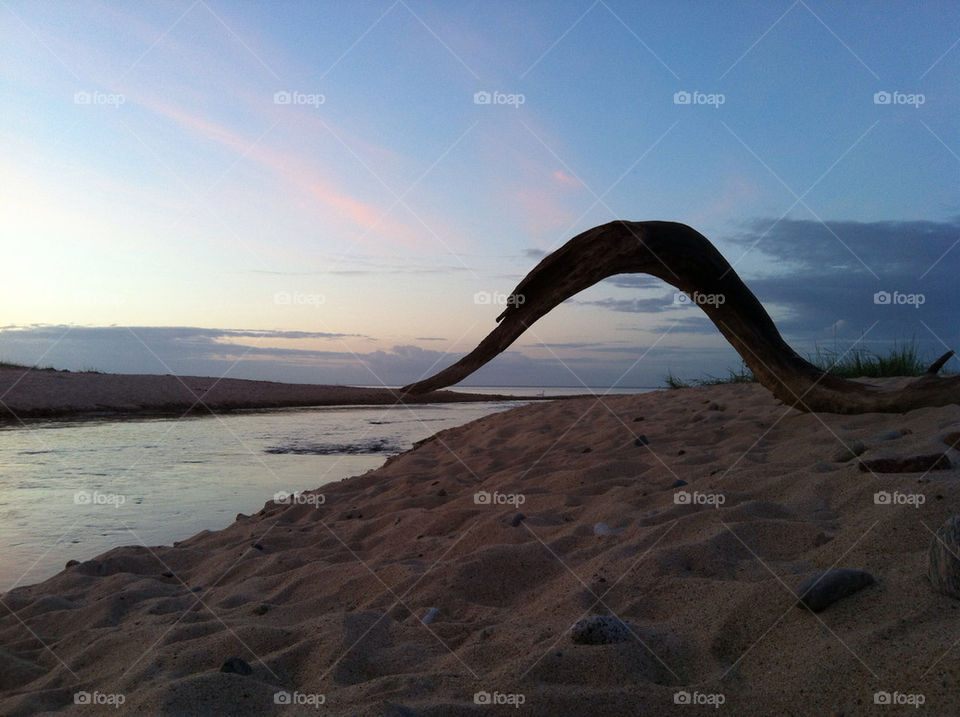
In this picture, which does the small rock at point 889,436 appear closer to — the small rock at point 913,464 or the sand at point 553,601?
the sand at point 553,601

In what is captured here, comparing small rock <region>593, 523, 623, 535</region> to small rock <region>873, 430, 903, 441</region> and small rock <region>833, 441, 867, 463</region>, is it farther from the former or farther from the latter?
small rock <region>873, 430, 903, 441</region>

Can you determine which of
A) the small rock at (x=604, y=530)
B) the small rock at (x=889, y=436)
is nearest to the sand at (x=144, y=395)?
the small rock at (x=604, y=530)

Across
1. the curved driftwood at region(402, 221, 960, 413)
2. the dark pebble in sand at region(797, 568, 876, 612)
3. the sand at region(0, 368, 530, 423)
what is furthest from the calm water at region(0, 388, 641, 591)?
the dark pebble in sand at region(797, 568, 876, 612)

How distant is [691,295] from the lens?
15.1ft

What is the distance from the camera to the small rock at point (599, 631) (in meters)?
1.94

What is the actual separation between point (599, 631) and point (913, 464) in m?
2.01

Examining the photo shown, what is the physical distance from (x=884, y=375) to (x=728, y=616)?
7.02 metres

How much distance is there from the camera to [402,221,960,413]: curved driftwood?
4336 millimetres

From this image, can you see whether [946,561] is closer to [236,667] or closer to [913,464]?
[913,464]

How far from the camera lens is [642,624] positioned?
2.07 meters

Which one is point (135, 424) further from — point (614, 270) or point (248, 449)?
point (614, 270)

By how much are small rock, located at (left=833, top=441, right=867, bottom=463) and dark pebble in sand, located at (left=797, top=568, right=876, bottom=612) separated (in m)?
1.73

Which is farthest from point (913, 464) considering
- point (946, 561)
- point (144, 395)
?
point (144, 395)

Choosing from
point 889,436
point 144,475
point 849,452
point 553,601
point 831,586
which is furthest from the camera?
point 144,475
